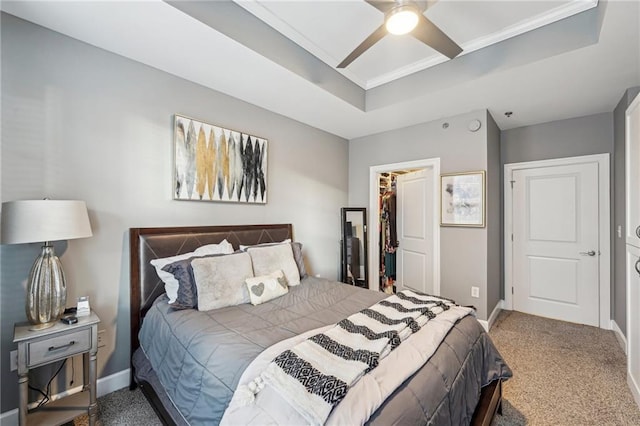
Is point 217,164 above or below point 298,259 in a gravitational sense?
above

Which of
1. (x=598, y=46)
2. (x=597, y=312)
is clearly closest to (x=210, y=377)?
(x=598, y=46)

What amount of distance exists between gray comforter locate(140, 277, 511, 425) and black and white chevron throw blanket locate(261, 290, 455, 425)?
160 mm

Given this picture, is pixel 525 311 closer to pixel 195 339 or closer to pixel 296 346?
pixel 296 346

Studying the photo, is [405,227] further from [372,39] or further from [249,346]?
[249,346]

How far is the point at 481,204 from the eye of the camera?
10.4ft

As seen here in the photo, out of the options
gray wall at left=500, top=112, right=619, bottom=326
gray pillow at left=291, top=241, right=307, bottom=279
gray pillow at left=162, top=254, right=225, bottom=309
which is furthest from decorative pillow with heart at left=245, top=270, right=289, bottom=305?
gray wall at left=500, top=112, right=619, bottom=326

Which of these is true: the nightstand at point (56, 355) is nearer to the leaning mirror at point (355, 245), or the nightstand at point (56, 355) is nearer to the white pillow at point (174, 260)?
the white pillow at point (174, 260)

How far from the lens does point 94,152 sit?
2.03m

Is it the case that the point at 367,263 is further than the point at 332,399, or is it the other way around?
the point at 367,263

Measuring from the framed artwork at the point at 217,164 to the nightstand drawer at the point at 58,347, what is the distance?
1192mm

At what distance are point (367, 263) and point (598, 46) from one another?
10.8 ft

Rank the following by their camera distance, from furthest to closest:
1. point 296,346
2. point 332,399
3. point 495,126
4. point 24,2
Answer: point 495,126 → point 24,2 → point 296,346 → point 332,399

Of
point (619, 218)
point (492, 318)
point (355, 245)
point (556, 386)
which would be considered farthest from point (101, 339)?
point (619, 218)

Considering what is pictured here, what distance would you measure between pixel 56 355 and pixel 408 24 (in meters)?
2.88
